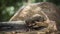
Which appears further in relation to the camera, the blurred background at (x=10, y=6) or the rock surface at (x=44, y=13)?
the blurred background at (x=10, y=6)

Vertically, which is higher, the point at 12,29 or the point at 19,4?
the point at 19,4

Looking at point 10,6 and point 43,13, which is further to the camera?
point 10,6

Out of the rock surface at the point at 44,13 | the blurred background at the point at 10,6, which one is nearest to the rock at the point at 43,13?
the rock surface at the point at 44,13

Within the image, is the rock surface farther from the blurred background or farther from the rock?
the blurred background

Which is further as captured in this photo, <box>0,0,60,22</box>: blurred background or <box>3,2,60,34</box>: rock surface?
<box>0,0,60,22</box>: blurred background

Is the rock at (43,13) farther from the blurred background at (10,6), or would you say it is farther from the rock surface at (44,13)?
the blurred background at (10,6)

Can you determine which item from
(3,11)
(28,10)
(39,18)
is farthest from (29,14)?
(3,11)

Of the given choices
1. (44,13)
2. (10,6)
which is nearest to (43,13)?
(44,13)

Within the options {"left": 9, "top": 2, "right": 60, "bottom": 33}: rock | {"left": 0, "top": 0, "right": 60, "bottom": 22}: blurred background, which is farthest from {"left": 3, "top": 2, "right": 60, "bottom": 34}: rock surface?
{"left": 0, "top": 0, "right": 60, "bottom": 22}: blurred background

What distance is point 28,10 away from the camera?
154cm

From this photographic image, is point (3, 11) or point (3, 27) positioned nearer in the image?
point (3, 27)

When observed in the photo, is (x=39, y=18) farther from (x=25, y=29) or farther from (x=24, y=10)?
(x=24, y=10)

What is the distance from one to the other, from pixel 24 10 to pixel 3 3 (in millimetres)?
513

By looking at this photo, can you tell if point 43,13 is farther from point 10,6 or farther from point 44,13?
point 10,6
